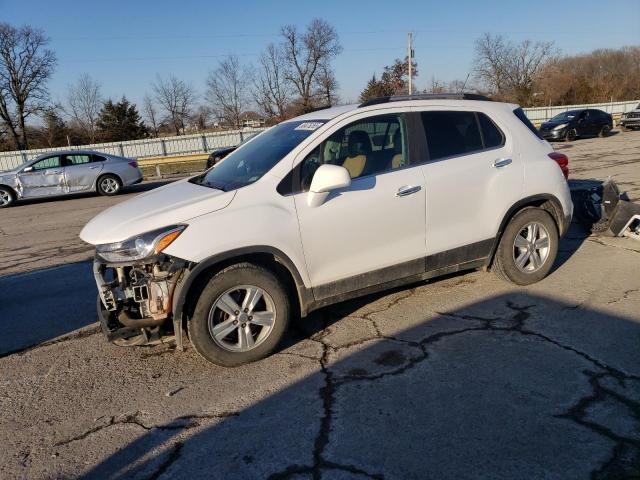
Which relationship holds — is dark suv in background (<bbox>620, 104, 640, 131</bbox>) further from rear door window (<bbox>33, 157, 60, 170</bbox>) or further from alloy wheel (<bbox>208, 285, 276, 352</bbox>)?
alloy wheel (<bbox>208, 285, 276, 352</bbox>)

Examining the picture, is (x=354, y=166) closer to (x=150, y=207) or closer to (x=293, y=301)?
(x=293, y=301)

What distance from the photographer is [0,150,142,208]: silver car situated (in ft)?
48.3

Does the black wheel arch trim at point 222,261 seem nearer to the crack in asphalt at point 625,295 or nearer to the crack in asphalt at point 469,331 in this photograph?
the crack in asphalt at point 469,331

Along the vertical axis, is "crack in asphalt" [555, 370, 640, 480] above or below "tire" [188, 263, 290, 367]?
below

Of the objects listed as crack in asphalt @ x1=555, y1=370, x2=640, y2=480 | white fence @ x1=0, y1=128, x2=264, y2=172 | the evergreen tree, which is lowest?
crack in asphalt @ x1=555, y1=370, x2=640, y2=480

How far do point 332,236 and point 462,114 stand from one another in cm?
188

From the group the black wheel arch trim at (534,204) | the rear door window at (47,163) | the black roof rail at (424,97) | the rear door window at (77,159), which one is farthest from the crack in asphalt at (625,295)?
the rear door window at (47,163)

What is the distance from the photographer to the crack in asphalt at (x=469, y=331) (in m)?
2.62

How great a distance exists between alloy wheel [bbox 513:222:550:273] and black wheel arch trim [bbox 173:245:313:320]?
2.34 m

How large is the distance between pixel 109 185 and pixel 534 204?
541 inches

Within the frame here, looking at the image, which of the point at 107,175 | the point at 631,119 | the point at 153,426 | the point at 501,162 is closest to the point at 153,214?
the point at 153,426

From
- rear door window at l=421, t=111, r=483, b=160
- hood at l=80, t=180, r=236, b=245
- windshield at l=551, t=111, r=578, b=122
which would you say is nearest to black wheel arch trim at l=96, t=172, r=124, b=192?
hood at l=80, t=180, r=236, b=245

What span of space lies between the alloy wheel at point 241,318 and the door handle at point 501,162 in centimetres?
251

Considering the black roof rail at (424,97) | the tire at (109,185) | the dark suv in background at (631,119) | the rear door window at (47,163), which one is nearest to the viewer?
the black roof rail at (424,97)
